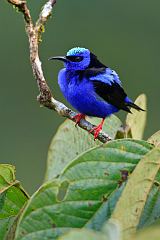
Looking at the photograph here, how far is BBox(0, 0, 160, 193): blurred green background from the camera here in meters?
14.1

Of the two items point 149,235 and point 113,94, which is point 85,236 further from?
point 113,94

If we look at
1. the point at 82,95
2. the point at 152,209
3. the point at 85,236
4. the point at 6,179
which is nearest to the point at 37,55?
the point at 6,179

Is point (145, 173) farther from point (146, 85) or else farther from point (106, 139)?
point (146, 85)

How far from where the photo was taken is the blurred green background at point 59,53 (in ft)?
46.2

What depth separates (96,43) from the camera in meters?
18.8

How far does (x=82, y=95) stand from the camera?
471 cm

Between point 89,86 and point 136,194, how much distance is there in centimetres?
284

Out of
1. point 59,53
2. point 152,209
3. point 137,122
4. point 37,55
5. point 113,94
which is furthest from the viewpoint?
point 59,53

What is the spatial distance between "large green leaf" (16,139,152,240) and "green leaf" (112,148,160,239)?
3.4 inches

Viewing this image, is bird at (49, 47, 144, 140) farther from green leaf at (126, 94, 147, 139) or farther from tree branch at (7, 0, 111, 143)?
tree branch at (7, 0, 111, 143)

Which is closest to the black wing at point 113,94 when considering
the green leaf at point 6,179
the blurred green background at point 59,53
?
the green leaf at point 6,179

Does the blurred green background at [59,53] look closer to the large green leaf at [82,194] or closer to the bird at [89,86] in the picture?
the bird at [89,86]

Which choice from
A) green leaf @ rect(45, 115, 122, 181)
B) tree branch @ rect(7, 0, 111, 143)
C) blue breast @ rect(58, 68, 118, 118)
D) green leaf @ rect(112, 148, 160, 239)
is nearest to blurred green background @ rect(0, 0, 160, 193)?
blue breast @ rect(58, 68, 118, 118)

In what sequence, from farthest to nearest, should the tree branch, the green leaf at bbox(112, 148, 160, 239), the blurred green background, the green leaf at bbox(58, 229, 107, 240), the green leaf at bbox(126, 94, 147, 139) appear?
1. the blurred green background
2. the green leaf at bbox(126, 94, 147, 139)
3. the tree branch
4. the green leaf at bbox(112, 148, 160, 239)
5. the green leaf at bbox(58, 229, 107, 240)
